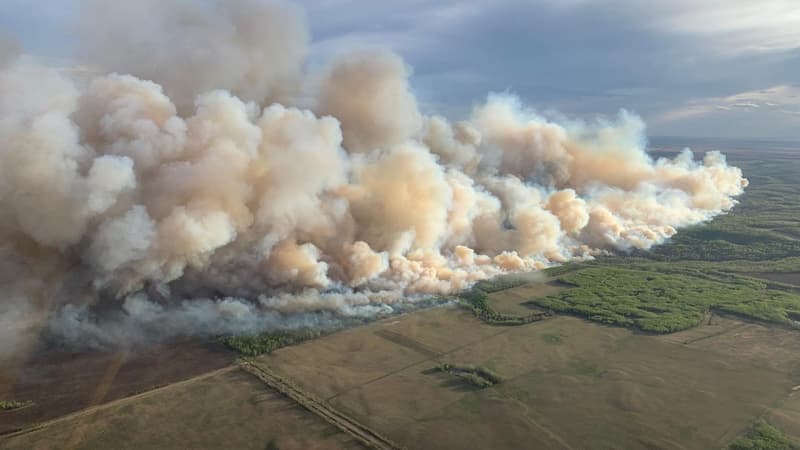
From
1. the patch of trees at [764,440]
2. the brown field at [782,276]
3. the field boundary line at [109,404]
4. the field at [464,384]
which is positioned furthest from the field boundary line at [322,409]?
the brown field at [782,276]

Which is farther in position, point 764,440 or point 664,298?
point 664,298

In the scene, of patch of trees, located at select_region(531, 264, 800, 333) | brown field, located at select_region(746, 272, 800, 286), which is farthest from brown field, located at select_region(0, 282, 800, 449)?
brown field, located at select_region(746, 272, 800, 286)

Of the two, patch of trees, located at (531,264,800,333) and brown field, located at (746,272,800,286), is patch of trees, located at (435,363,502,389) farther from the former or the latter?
brown field, located at (746,272,800,286)

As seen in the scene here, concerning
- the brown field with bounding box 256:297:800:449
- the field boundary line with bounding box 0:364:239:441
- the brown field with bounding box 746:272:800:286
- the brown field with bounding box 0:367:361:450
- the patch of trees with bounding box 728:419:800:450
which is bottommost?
the brown field with bounding box 746:272:800:286

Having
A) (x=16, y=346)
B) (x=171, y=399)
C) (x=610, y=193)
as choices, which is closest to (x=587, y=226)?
(x=610, y=193)

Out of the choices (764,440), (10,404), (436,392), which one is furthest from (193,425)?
(764,440)

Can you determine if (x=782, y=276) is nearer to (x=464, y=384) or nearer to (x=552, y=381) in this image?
(x=552, y=381)
